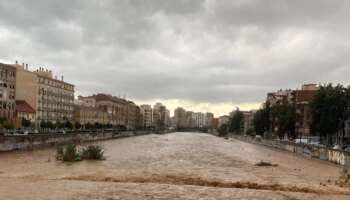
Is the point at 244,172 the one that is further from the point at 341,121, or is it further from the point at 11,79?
the point at 11,79

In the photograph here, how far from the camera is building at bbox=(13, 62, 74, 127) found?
501ft

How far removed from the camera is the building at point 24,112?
134 meters

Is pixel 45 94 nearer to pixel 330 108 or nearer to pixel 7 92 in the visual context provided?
pixel 7 92

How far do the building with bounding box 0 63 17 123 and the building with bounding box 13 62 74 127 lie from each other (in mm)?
20585

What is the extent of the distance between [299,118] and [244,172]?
12494 centimetres

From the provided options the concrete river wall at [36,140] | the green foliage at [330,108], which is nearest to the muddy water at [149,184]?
the concrete river wall at [36,140]

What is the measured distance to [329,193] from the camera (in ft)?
124

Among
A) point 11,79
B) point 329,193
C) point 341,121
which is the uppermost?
point 11,79

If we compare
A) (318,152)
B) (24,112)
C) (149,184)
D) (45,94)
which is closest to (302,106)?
(318,152)

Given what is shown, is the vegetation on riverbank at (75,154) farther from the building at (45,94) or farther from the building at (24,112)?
the building at (45,94)

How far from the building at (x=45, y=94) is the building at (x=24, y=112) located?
12.7ft

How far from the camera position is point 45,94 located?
539ft

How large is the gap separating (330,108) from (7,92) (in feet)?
269

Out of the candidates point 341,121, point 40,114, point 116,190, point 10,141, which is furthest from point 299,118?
point 116,190
